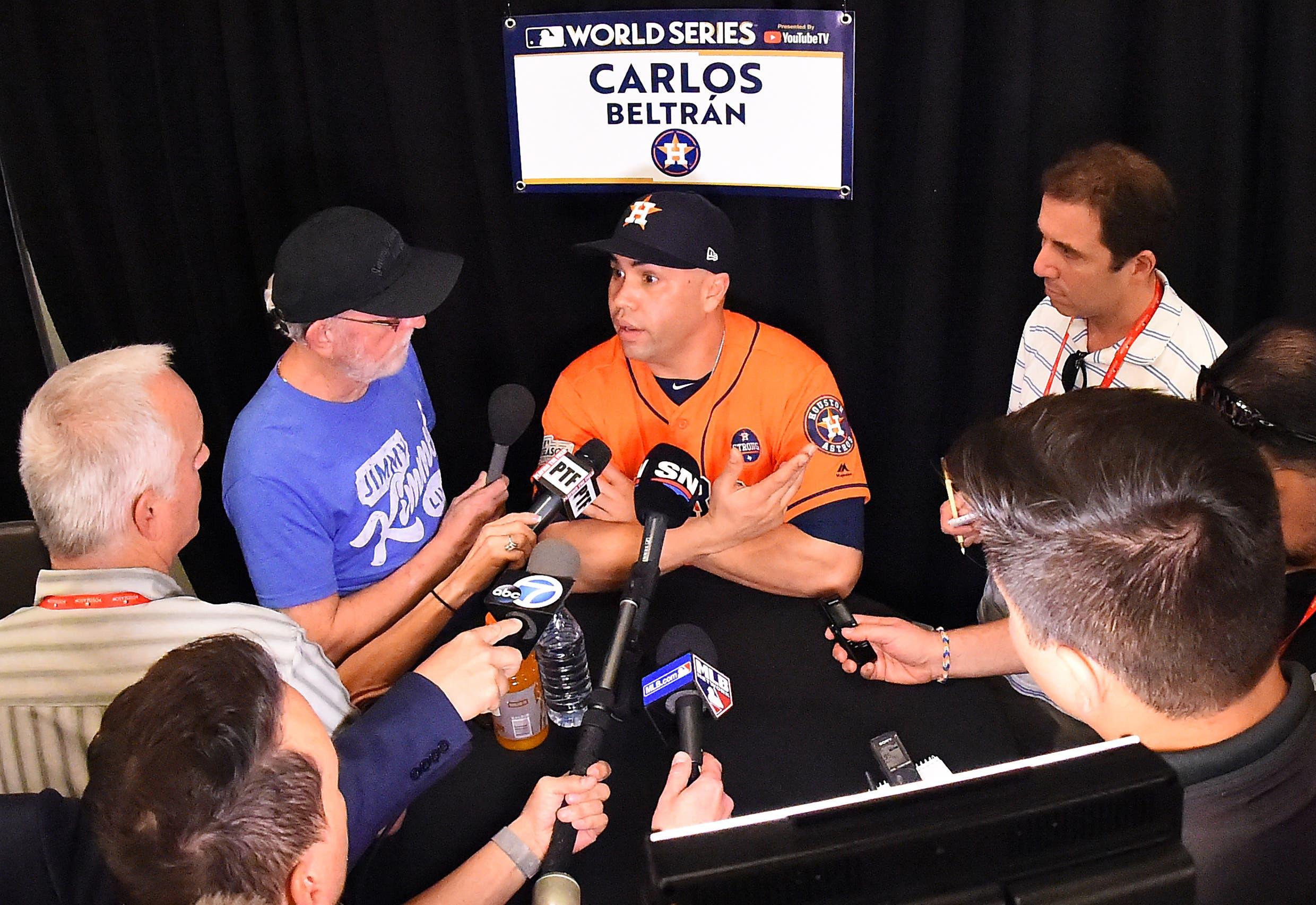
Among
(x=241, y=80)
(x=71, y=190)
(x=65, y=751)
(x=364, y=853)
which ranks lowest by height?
(x=364, y=853)

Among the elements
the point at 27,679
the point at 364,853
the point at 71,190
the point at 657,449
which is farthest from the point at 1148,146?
the point at 71,190

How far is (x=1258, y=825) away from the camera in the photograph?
112cm

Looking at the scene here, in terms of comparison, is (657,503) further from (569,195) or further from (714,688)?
(569,195)

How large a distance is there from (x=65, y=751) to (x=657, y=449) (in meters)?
1.25

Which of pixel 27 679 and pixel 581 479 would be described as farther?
pixel 581 479

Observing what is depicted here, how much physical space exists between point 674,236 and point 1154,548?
64.0 inches

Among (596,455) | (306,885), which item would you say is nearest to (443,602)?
(596,455)

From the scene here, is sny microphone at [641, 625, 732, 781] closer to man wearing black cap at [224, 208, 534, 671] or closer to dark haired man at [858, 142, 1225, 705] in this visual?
man wearing black cap at [224, 208, 534, 671]

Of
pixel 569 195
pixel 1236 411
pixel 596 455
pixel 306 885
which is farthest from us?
pixel 569 195

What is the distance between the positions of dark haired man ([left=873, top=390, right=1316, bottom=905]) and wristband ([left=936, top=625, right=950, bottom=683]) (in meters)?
0.85

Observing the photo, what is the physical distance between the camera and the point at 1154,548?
3.72 ft

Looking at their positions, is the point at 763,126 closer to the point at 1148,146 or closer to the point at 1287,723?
the point at 1148,146

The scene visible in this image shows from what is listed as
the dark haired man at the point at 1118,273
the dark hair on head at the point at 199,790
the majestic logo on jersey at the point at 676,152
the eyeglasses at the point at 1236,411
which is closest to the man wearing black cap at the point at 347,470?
the majestic logo on jersey at the point at 676,152

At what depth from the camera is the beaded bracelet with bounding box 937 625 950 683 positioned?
6.80 ft
